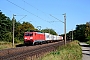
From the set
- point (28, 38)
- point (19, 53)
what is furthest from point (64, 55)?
point (28, 38)

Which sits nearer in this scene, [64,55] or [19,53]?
[64,55]

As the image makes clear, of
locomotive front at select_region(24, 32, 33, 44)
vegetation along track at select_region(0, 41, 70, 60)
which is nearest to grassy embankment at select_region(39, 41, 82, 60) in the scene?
vegetation along track at select_region(0, 41, 70, 60)

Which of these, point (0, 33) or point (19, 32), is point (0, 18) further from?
point (19, 32)

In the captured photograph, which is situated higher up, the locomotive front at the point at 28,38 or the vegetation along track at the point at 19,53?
the locomotive front at the point at 28,38

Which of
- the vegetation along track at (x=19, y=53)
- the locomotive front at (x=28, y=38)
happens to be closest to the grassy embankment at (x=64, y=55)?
the vegetation along track at (x=19, y=53)

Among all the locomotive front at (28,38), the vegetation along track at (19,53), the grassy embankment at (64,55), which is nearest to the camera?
the grassy embankment at (64,55)

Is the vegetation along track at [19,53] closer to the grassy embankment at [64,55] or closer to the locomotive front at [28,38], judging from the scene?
the grassy embankment at [64,55]

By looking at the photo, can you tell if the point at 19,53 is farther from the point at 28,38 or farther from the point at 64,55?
the point at 28,38

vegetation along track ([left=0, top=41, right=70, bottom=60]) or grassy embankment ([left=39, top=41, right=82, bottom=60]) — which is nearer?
grassy embankment ([left=39, top=41, right=82, bottom=60])

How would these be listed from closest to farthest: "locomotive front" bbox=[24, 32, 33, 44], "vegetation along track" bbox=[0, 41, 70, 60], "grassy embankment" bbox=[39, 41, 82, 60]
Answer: "grassy embankment" bbox=[39, 41, 82, 60], "vegetation along track" bbox=[0, 41, 70, 60], "locomotive front" bbox=[24, 32, 33, 44]

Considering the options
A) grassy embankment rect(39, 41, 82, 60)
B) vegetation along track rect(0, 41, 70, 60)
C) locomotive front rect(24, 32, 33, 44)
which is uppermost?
locomotive front rect(24, 32, 33, 44)

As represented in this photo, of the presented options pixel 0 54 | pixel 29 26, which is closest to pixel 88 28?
pixel 29 26

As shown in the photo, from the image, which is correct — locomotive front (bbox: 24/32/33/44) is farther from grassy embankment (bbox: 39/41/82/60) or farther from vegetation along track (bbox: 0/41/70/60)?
grassy embankment (bbox: 39/41/82/60)

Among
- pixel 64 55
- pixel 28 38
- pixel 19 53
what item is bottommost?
pixel 19 53
